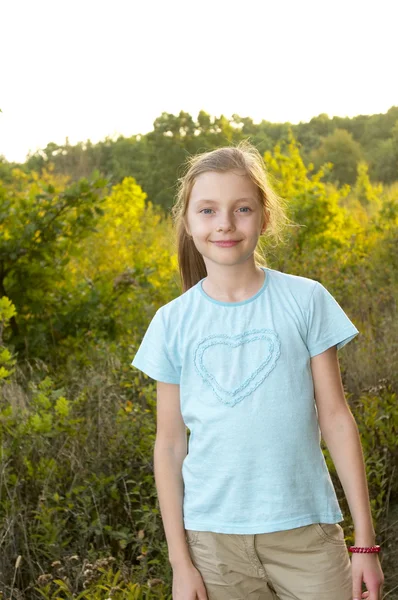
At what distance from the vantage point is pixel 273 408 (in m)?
1.57

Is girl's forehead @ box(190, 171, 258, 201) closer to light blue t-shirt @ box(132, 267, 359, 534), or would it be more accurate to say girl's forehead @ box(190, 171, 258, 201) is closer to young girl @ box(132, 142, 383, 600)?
young girl @ box(132, 142, 383, 600)

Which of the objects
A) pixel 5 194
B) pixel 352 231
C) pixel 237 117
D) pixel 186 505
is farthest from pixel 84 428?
pixel 237 117

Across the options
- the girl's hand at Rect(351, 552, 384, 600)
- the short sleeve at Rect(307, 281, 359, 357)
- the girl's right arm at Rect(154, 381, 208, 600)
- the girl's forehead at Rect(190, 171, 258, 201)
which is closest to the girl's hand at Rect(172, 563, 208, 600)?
the girl's right arm at Rect(154, 381, 208, 600)

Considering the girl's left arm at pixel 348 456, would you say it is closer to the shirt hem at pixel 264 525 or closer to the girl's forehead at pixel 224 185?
the shirt hem at pixel 264 525

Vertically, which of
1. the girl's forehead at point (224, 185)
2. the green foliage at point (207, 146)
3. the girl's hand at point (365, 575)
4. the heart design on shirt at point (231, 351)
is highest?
the green foliage at point (207, 146)

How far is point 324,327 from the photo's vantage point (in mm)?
1609

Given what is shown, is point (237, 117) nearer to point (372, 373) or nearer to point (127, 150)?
point (127, 150)

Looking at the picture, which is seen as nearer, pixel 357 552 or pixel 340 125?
pixel 357 552

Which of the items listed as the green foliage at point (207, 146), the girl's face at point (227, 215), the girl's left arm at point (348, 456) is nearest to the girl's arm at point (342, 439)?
the girl's left arm at point (348, 456)

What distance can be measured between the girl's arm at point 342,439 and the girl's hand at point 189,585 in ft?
1.03

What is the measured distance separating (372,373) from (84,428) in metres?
1.48

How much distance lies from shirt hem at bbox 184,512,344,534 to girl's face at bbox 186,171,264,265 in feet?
1.70

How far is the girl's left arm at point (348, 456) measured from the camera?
1534 millimetres

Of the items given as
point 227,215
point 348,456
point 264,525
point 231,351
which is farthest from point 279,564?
point 227,215
